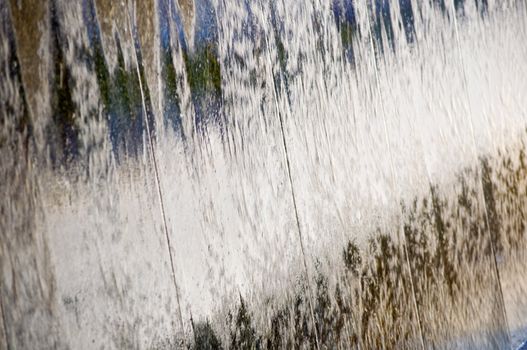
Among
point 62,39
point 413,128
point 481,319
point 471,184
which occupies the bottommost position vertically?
point 481,319

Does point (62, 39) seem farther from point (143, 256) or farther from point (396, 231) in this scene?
point (396, 231)

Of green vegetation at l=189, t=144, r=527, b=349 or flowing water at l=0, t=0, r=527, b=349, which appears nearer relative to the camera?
flowing water at l=0, t=0, r=527, b=349

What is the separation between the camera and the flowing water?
1293 mm

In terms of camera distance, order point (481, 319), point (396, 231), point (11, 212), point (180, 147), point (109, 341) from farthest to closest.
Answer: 1. point (481, 319)
2. point (396, 231)
3. point (180, 147)
4. point (109, 341)
5. point (11, 212)

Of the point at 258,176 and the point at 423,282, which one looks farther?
the point at 423,282

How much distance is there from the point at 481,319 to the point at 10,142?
69.7 inches

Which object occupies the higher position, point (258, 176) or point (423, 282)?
point (258, 176)

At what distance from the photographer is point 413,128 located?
2.43 meters

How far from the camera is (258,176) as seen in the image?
1790mm

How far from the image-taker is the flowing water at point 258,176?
1.29 m

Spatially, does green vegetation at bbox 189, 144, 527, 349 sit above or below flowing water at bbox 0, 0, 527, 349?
below

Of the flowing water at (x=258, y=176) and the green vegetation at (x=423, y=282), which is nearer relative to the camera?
the flowing water at (x=258, y=176)

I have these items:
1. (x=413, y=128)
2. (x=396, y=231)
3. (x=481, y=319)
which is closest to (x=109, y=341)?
(x=396, y=231)

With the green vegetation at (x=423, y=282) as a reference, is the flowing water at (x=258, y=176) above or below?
above
